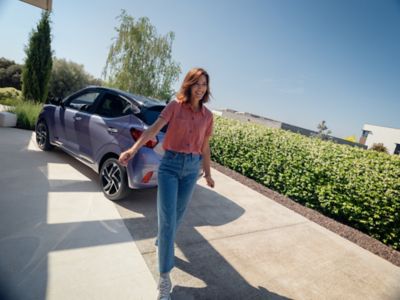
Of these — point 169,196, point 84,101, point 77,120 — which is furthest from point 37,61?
point 169,196

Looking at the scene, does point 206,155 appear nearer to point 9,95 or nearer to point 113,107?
point 113,107

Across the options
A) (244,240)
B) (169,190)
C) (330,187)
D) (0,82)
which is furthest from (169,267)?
(0,82)

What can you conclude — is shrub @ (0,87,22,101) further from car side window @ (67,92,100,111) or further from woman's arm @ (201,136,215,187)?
woman's arm @ (201,136,215,187)

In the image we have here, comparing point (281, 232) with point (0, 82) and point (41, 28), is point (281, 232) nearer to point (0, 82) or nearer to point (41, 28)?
point (41, 28)

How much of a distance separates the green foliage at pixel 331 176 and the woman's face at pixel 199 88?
385 centimetres

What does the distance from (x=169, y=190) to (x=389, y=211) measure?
410 centimetres

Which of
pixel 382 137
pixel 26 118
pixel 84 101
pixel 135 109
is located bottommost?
pixel 26 118

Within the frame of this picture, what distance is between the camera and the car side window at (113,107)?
3865mm

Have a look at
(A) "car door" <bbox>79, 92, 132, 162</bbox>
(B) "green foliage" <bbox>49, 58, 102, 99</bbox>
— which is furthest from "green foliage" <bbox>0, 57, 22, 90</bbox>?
(A) "car door" <bbox>79, 92, 132, 162</bbox>

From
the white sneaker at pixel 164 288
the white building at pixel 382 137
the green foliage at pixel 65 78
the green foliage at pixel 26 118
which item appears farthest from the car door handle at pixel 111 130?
the white building at pixel 382 137

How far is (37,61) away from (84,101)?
323 inches

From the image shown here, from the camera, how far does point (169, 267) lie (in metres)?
2.18

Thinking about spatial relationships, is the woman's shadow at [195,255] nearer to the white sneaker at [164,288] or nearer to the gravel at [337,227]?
the white sneaker at [164,288]

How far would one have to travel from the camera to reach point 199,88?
2217 mm
